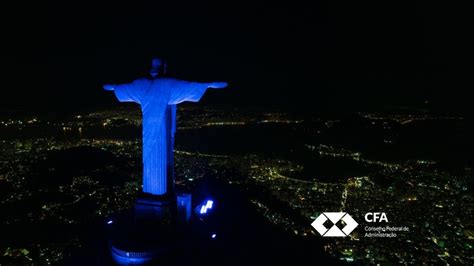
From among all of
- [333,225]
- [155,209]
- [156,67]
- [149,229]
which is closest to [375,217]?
[333,225]

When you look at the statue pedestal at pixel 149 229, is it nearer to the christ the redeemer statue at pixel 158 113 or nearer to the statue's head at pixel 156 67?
the christ the redeemer statue at pixel 158 113

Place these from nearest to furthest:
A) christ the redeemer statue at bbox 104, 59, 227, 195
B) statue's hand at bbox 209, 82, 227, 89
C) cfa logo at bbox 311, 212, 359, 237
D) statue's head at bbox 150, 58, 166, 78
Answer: statue's hand at bbox 209, 82, 227, 89
christ the redeemer statue at bbox 104, 59, 227, 195
statue's head at bbox 150, 58, 166, 78
cfa logo at bbox 311, 212, 359, 237

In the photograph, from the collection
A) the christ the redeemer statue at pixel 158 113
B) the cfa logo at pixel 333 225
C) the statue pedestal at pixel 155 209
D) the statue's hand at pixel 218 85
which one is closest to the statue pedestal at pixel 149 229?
the statue pedestal at pixel 155 209

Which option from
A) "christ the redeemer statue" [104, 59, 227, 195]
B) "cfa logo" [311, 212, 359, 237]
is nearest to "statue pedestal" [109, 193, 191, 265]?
"christ the redeemer statue" [104, 59, 227, 195]

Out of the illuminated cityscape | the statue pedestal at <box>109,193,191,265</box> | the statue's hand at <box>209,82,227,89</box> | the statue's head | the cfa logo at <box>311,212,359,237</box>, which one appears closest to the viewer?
the statue pedestal at <box>109,193,191,265</box>

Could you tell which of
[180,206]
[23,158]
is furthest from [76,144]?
[180,206]

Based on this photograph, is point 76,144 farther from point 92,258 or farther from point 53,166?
point 92,258

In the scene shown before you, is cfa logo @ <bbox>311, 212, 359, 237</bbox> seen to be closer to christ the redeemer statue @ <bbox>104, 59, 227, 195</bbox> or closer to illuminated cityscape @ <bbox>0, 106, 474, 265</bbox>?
illuminated cityscape @ <bbox>0, 106, 474, 265</bbox>

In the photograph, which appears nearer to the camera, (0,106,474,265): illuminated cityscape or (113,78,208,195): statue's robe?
(113,78,208,195): statue's robe
